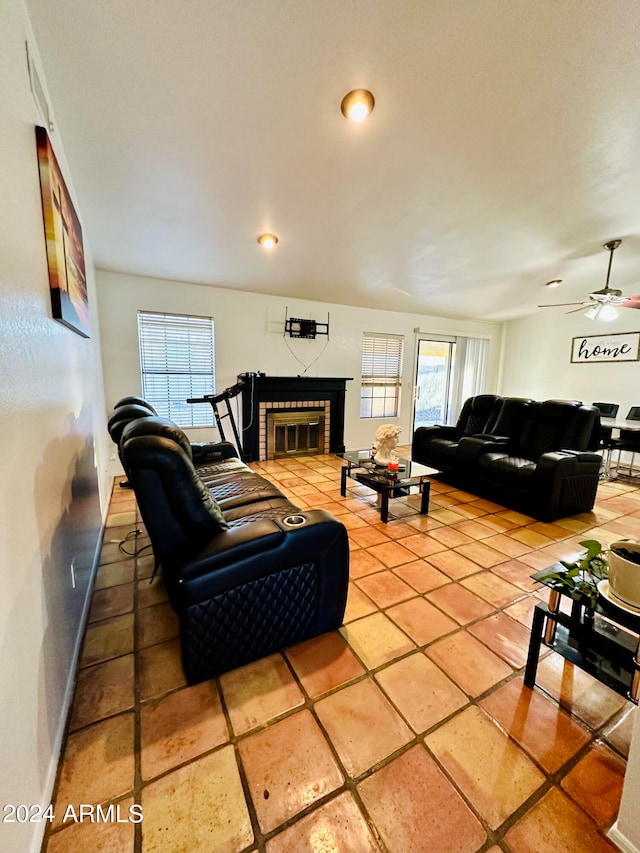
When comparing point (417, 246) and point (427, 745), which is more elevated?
point (417, 246)

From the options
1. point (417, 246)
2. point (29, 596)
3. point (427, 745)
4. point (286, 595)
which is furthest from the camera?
point (417, 246)

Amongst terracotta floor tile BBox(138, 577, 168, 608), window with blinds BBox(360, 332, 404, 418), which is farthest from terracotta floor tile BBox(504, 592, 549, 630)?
window with blinds BBox(360, 332, 404, 418)

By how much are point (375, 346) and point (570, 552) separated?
13.1ft

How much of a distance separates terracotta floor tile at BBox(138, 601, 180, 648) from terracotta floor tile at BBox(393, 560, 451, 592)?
4.41ft

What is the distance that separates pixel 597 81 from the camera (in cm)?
Answer: 164

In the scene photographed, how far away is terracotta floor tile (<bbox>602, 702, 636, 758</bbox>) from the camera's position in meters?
1.20

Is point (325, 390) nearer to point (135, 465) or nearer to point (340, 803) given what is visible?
→ point (135, 465)

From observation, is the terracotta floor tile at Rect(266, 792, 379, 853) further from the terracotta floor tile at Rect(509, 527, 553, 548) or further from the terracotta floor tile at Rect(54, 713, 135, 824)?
the terracotta floor tile at Rect(509, 527, 553, 548)

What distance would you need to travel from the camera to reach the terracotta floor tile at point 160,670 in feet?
4.51

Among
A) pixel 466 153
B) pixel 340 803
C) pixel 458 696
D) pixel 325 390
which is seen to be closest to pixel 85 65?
pixel 466 153

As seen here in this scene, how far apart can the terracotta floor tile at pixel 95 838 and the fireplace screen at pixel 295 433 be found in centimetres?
399

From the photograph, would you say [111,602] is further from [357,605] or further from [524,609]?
[524,609]

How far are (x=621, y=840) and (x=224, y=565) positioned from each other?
1.39 metres

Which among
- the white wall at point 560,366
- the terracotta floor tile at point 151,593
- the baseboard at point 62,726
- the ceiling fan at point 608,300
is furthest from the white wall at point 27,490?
the white wall at point 560,366
